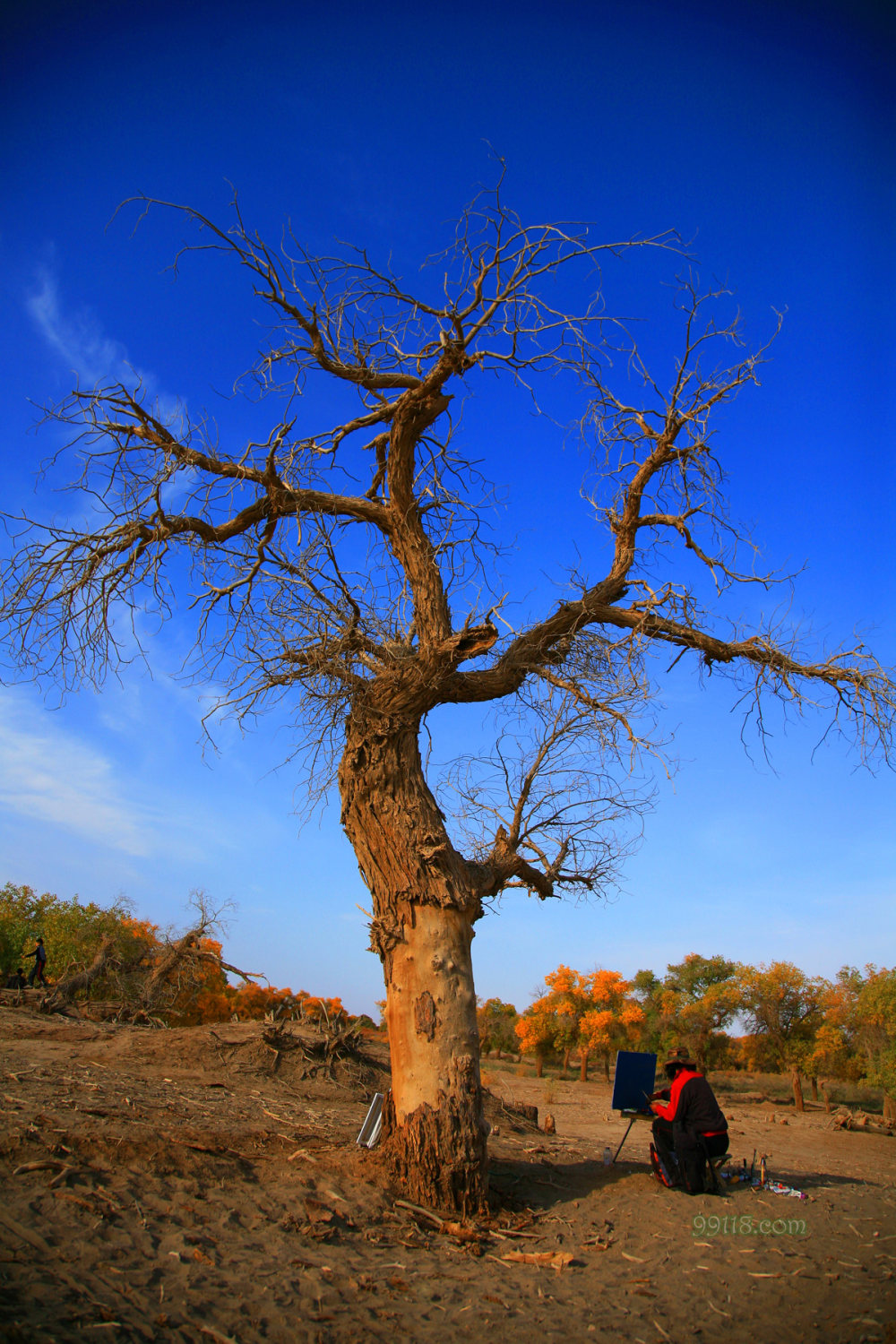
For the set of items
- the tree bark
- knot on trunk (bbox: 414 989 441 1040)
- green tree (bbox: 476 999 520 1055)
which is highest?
knot on trunk (bbox: 414 989 441 1040)

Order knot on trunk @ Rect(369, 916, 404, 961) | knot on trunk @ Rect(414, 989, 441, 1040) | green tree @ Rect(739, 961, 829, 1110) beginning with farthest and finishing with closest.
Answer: green tree @ Rect(739, 961, 829, 1110) → knot on trunk @ Rect(369, 916, 404, 961) → knot on trunk @ Rect(414, 989, 441, 1040)

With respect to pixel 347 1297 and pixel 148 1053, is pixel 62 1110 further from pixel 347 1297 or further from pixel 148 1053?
pixel 148 1053

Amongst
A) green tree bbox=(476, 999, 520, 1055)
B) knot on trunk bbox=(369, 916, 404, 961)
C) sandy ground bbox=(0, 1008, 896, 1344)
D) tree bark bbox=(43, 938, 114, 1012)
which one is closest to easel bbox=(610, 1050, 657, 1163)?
sandy ground bbox=(0, 1008, 896, 1344)

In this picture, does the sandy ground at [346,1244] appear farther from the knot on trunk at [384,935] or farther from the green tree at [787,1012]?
the green tree at [787,1012]

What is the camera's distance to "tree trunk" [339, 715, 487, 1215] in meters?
5.63

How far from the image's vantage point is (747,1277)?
4641 millimetres

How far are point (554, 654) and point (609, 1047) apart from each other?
73.2 feet

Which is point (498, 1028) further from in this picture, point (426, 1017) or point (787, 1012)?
point (426, 1017)

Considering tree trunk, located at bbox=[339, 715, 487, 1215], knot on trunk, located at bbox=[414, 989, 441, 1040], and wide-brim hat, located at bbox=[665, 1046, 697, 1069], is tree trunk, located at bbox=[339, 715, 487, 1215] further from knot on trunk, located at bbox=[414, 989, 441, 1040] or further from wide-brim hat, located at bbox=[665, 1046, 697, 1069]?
wide-brim hat, located at bbox=[665, 1046, 697, 1069]

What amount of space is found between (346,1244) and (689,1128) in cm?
345

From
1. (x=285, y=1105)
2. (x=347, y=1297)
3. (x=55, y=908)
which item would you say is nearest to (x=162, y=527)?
(x=347, y=1297)

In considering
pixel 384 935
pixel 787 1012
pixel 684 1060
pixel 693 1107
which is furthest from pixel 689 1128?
pixel 787 1012

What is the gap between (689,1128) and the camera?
6637 millimetres

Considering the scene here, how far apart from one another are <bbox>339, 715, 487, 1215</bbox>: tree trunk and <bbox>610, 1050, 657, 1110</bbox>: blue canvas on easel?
1.83 metres
